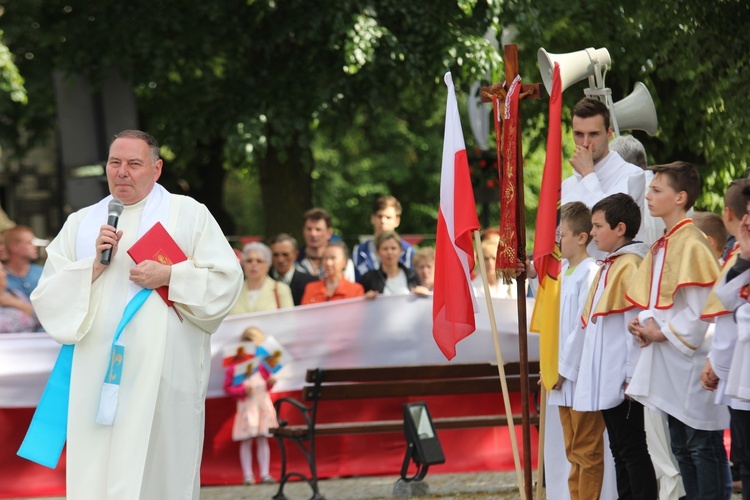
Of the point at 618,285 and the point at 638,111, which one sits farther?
the point at 638,111

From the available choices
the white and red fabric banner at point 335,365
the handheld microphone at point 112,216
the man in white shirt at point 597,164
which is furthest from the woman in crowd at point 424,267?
the handheld microphone at point 112,216

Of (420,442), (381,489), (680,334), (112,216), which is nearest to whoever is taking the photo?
(680,334)

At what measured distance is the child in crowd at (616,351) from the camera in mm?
6578

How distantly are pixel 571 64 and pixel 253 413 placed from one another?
3813 millimetres

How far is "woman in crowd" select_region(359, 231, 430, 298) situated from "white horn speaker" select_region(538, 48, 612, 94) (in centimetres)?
296

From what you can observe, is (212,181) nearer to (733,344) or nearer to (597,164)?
(597,164)

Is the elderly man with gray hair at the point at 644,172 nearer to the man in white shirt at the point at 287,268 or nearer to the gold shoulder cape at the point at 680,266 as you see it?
the gold shoulder cape at the point at 680,266

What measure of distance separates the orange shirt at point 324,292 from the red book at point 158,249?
4.19 m

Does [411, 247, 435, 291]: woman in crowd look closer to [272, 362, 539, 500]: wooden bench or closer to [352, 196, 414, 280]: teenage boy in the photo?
[352, 196, 414, 280]: teenage boy

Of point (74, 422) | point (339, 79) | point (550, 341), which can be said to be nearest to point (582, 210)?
point (550, 341)

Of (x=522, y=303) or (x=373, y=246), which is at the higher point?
(x=373, y=246)

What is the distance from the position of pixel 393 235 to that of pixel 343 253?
1.58 ft

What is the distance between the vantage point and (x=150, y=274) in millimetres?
6348

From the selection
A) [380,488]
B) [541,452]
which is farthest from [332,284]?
[541,452]
